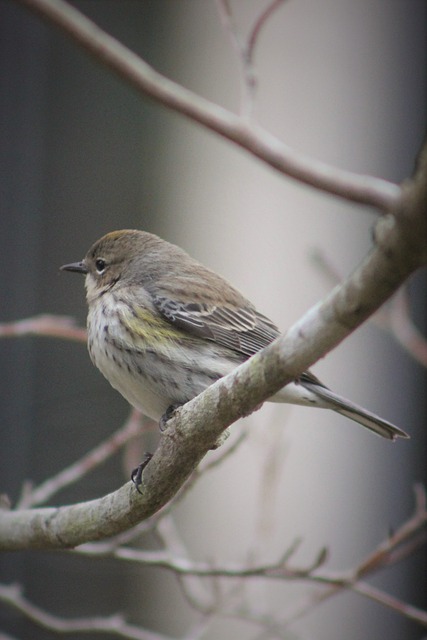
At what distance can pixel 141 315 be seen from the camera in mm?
3801

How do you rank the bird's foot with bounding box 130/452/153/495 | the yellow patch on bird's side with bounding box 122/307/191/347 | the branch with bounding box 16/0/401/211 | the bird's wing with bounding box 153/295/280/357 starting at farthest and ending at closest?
the bird's wing with bounding box 153/295/280/357
the yellow patch on bird's side with bounding box 122/307/191/347
the bird's foot with bounding box 130/452/153/495
the branch with bounding box 16/0/401/211

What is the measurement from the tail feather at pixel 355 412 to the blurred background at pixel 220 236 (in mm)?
3326

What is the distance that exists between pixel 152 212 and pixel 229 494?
253 centimetres

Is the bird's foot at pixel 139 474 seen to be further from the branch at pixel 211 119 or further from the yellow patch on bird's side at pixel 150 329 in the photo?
the branch at pixel 211 119

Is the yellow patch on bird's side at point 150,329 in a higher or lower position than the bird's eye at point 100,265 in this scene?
higher

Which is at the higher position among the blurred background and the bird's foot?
the bird's foot

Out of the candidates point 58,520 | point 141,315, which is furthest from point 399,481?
point 58,520

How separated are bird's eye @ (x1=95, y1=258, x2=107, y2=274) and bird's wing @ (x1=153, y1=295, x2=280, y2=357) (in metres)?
0.54

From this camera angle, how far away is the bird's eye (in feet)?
14.3

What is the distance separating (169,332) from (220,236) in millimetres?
4527

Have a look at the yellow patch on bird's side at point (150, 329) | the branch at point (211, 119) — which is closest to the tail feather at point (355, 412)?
the yellow patch on bird's side at point (150, 329)

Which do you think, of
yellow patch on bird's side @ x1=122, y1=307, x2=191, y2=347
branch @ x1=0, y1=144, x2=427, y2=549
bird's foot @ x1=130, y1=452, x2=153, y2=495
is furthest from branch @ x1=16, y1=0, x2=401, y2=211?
yellow patch on bird's side @ x1=122, y1=307, x2=191, y2=347

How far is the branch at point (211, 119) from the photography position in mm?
1489

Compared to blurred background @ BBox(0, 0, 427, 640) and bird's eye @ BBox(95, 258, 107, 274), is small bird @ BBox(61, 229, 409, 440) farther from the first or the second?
blurred background @ BBox(0, 0, 427, 640)
